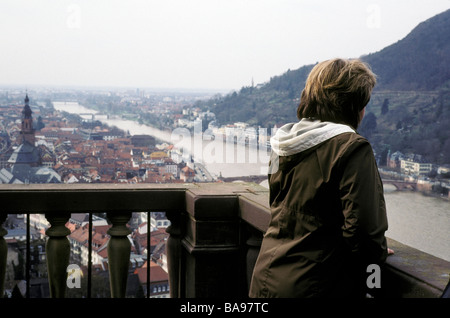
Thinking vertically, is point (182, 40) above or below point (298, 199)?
above

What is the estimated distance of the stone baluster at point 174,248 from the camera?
9.52 feet

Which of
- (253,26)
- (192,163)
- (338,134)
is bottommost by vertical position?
(192,163)

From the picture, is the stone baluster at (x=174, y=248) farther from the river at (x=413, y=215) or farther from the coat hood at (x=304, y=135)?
the coat hood at (x=304, y=135)

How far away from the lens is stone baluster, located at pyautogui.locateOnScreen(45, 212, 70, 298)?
2.67 m

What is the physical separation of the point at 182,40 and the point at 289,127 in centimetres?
4663

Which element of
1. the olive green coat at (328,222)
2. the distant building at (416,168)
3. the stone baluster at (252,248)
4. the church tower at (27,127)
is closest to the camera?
the olive green coat at (328,222)

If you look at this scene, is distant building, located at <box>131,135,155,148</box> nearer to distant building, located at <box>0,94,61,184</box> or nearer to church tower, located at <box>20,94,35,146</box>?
distant building, located at <box>0,94,61,184</box>

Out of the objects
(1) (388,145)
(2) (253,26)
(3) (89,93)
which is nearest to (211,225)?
(1) (388,145)

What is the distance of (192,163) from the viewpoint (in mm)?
16875

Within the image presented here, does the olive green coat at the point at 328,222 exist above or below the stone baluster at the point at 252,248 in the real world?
above

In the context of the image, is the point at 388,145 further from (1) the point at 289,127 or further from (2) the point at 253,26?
(2) the point at 253,26

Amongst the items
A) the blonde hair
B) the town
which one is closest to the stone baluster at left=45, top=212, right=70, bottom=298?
the town

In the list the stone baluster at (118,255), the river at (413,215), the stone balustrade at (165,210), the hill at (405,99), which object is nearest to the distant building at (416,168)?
the river at (413,215)
